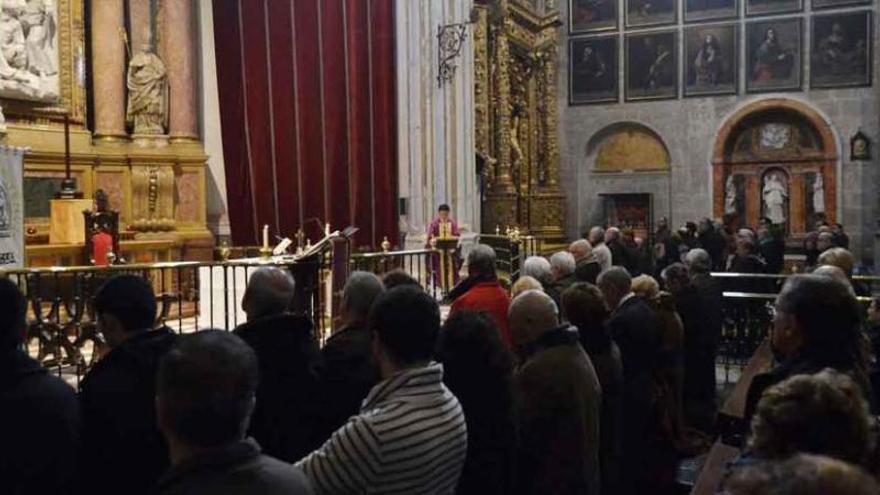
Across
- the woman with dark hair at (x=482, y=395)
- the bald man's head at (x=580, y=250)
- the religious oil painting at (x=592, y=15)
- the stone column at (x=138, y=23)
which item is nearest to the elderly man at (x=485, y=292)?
the woman with dark hair at (x=482, y=395)

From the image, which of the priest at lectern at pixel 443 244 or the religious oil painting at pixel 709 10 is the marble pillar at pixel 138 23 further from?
the religious oil painting at pixel 709 10

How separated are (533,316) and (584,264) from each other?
4009 mm

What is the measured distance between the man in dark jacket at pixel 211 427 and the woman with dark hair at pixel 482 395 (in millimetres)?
1423

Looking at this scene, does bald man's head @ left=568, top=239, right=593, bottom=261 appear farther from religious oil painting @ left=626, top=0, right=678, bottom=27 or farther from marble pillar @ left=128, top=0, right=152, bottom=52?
religious oil painting @ left=626, top=0, right=678, bottom=27

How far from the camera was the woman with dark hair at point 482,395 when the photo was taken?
3.29m

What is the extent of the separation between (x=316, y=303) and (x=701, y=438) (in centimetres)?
309

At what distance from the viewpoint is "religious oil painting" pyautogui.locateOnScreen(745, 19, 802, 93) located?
21.0m

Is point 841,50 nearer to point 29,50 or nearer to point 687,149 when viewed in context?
point 687,149

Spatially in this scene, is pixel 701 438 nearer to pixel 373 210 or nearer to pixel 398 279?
pixel 398 279

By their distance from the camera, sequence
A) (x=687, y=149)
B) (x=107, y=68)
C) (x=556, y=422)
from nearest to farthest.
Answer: (x=556, y=422), (x=107, y=68), (x=687, y=149)

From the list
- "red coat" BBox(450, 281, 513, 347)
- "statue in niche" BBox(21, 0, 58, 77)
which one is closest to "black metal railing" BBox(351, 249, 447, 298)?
"statue in niche" BBox(21, 0, 58, 77)

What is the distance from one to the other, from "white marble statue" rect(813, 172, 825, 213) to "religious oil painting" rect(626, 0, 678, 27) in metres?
5.36

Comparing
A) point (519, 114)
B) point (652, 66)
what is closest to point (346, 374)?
point (519, 114)

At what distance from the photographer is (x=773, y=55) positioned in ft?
69.5
